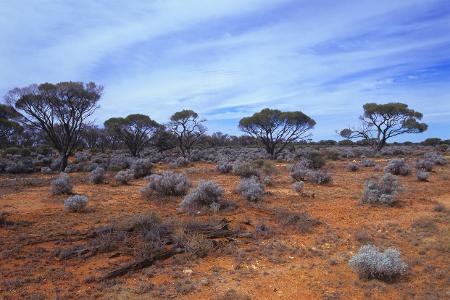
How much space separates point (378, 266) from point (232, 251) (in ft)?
9.50

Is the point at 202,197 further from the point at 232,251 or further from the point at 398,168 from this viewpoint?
the point at 398,168

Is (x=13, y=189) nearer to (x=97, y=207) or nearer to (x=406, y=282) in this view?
(x=97, y=207)

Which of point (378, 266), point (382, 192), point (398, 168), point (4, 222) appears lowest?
point (378, 266)

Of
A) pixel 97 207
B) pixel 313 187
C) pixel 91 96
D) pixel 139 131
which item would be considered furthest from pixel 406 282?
pixel 139 131

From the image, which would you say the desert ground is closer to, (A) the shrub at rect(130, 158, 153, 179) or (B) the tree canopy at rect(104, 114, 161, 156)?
(A) the shrub at rect(130, 158, 153, 179)

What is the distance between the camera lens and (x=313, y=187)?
16969 millimetres

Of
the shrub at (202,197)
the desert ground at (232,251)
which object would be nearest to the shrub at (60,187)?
the desert ground at (232,251)

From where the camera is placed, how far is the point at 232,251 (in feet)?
25.9

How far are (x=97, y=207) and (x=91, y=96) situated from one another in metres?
16.9

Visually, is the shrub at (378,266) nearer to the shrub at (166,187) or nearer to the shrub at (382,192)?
the shrub at (382,192)

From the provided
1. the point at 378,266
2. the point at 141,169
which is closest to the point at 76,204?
the point at 378,266

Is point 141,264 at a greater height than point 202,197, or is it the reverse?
point 202,197

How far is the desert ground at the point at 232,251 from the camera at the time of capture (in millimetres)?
6051

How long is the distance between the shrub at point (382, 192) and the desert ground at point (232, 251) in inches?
14.7
